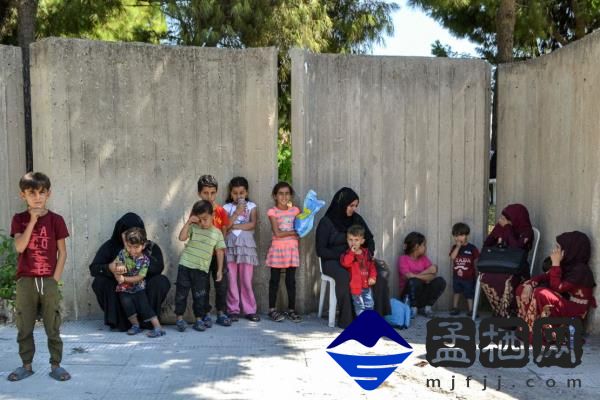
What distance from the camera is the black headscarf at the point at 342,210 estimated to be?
20.0ft

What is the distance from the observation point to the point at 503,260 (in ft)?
19.5

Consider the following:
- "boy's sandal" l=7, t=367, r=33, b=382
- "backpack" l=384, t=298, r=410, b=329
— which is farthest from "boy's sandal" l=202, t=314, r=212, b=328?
"boy's sandal" l=7, t=367, r=33, b=382

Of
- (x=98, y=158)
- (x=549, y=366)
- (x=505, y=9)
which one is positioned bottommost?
(x=549, y=366)

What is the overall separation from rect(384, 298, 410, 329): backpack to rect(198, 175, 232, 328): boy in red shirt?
151 centimetres

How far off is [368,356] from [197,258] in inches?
68.8

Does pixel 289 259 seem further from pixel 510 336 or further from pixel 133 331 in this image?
pixel 510 336

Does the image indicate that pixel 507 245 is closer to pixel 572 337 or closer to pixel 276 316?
pixel 572 337

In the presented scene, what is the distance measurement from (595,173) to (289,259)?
277cm

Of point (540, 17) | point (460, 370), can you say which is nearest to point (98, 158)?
point (460, 370)

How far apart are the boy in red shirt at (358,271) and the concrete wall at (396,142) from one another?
677 mm

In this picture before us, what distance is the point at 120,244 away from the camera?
18.8 feet

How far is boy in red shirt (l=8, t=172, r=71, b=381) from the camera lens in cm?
417

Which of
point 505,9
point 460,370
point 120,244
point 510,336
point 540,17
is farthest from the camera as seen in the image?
point 540,17

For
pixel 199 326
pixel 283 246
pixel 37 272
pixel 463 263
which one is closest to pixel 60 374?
pixel 37 272
